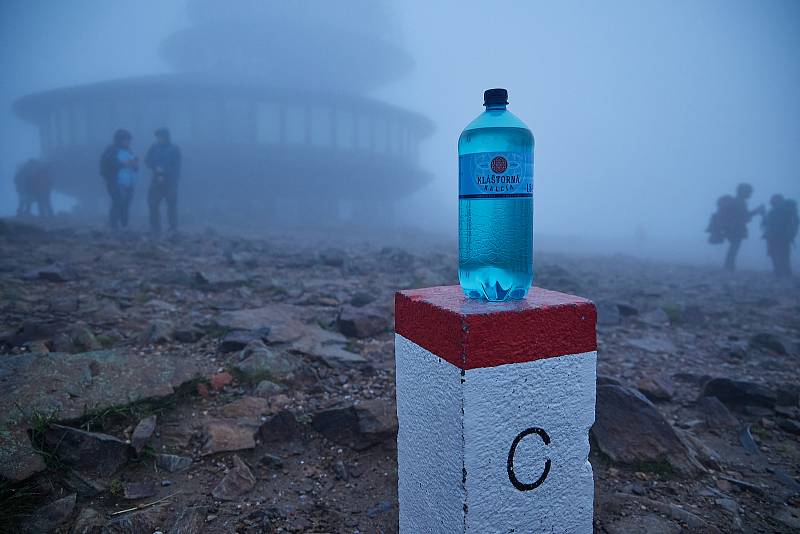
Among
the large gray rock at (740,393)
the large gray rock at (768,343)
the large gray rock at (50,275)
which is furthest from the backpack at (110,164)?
the large gray rock at (768,343)

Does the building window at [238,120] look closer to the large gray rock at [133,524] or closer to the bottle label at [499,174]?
the large gray rock at [133,524]

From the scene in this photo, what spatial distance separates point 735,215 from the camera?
1158cm

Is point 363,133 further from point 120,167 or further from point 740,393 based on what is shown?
point 740,393

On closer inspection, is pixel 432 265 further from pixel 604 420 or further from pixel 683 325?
pixel 604 420

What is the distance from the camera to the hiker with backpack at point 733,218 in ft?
37.4

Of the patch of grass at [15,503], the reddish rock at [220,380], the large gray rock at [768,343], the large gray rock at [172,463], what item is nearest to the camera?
the patch of grass at [15,503]

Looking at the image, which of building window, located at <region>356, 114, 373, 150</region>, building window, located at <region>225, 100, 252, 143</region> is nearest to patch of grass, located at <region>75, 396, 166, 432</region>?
building window, located at <region>225, 100, 252, 143</region>

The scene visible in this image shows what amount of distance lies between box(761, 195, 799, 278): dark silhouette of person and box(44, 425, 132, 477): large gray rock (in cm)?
1328

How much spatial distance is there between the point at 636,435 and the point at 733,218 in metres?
11.7

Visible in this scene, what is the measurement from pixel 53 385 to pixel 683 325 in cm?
579

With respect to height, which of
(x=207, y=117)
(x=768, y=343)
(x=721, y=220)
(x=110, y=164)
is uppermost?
(x=207, y=117)

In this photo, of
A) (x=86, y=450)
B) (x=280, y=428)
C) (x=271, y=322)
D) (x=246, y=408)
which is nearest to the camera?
(x=86, y=450)

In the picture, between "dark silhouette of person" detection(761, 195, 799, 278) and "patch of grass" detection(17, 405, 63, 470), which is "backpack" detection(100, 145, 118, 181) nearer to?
"patch of grass" detection(17, 405, 63, 470)

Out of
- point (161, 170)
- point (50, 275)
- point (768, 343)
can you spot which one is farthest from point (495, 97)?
point (161, 170)
